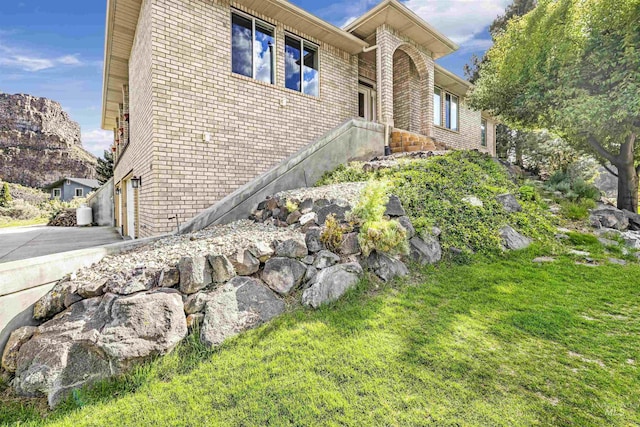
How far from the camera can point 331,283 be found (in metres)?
3.38

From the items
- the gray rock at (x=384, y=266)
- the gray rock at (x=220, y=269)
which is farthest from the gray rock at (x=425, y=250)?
the gray rock at (x=220, y=269)

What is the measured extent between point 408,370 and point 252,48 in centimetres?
724

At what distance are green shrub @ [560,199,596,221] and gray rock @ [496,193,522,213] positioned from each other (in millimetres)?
1360

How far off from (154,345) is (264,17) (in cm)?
731

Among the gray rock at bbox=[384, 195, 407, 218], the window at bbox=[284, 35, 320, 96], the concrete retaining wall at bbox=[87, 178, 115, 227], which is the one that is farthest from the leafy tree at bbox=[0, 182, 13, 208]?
the gray rock at bbox=[384, 195, 407, 218]

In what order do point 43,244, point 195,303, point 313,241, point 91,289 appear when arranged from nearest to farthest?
point 91,289 < point 195,303 < point 313,241 < point 43,244

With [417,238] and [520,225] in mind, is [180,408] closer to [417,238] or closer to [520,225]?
[417,238]

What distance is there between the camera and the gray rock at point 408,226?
4199 millimetres

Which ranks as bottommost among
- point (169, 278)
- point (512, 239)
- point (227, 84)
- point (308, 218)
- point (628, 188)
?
point (169, 278)

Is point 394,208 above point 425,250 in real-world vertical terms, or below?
above

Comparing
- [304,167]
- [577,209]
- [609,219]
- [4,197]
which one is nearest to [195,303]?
[304,167]

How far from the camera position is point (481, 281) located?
146 inches

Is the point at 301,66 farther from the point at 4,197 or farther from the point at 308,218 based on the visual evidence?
the point at 4,197

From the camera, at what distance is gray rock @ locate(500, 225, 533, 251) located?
15.3ft
